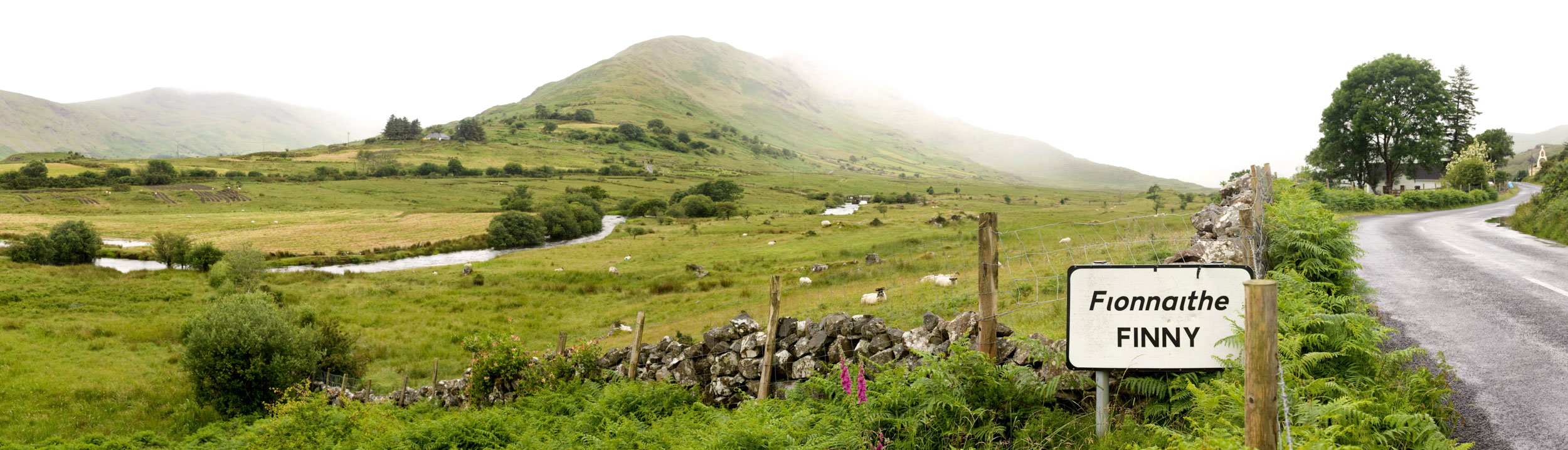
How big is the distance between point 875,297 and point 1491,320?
12.3 meters

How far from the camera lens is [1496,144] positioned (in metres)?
66.5

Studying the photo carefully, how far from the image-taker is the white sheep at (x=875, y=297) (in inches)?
722

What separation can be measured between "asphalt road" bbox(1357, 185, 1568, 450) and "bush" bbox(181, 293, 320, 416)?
2670 centimetres

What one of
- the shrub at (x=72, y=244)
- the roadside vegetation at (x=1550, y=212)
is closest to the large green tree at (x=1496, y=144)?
the roadside vegetation at (x=1550, y=212)

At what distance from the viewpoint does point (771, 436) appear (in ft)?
20.1

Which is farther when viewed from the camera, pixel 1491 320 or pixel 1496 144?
pixel 1496 144

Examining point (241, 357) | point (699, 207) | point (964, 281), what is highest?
point (699, 207)

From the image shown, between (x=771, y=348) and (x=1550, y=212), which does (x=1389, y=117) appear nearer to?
(x=1550, y=212)

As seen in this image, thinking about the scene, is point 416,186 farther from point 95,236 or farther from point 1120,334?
point 1120,334

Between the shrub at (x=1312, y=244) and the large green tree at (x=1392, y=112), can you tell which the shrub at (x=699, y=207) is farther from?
the shrub at (x=1312, y=244)

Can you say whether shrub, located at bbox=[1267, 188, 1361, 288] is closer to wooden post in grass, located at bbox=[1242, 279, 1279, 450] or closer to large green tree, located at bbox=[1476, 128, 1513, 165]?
wooden post in grass, located at bbox=[1242, 279, 1279, 450]

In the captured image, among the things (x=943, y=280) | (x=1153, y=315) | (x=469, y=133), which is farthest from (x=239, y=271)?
(x=469, y=133)

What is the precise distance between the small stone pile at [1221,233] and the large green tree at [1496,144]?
266 feet

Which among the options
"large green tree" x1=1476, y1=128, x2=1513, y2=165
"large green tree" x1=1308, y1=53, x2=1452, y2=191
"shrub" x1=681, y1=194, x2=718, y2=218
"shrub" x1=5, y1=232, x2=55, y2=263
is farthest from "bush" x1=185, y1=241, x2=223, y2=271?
"large green tree" x1=1476, y1=128, x2=1513, y2=165
